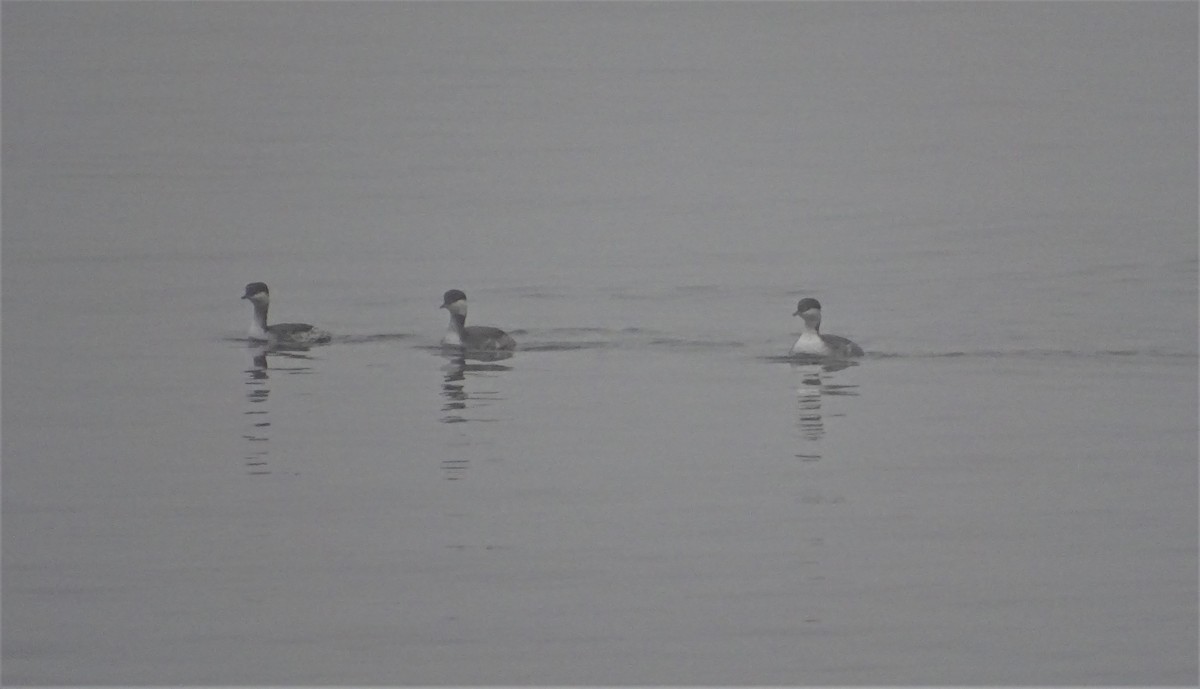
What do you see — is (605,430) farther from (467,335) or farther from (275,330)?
(275,330)

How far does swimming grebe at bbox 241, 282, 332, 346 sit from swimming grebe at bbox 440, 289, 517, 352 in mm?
1948

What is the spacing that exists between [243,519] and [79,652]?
157 inches

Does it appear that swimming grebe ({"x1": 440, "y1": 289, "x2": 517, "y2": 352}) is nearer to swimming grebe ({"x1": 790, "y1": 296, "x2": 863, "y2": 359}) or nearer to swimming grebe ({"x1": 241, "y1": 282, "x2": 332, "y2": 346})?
swimming grebe ({"x1": 241, "y1": 282, "x2": 332, "y2": 346})

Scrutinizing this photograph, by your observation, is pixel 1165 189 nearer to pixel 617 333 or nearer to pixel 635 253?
pixel 635 253

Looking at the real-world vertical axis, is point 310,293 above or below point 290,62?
below

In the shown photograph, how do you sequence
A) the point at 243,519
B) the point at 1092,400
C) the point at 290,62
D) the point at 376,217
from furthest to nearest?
1. the point at 290,62
2. the point at 376,217
3. the point at 1092,400
4. the point at 243,519

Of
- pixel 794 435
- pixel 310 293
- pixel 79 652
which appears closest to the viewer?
pixel 79 652

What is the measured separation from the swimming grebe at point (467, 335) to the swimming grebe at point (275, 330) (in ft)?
6.39

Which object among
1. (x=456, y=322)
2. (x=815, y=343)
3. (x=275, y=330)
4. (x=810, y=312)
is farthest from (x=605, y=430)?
(x=275, y=330)

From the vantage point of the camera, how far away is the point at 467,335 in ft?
99.9

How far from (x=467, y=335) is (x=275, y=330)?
304cm

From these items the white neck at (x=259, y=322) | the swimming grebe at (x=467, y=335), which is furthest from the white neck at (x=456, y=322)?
the white neck at (x=259, y=322)

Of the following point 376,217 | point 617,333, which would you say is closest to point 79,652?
point 617,333

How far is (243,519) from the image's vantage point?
65.9 feet
